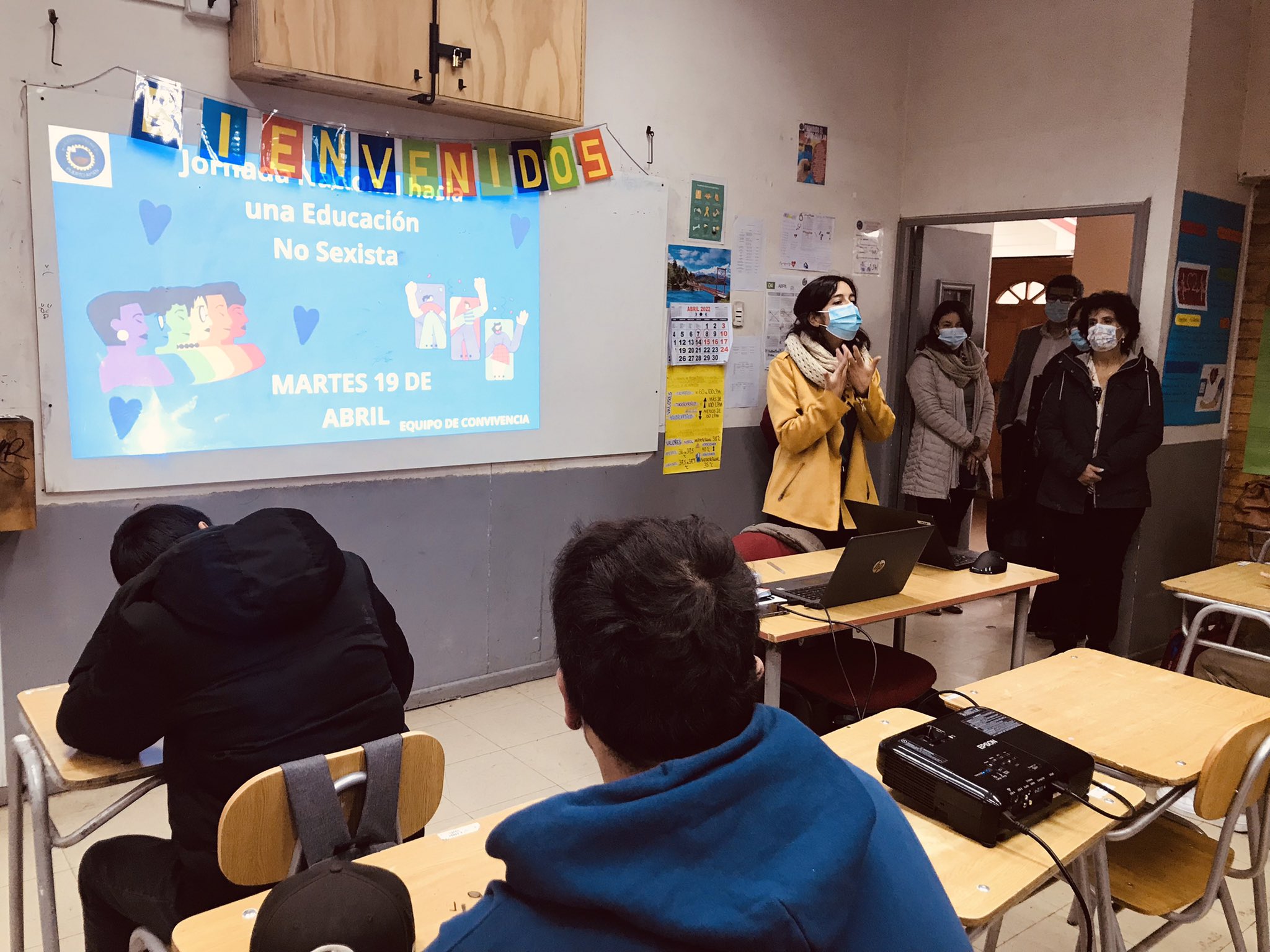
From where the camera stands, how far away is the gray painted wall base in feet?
8.61

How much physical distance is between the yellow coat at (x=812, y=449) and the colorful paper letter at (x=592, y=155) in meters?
1.00

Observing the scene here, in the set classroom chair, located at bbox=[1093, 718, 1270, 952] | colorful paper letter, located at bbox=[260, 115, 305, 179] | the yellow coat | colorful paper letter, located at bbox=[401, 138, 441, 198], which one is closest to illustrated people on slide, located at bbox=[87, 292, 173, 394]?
colorful paper letter, located at bbox=[260, 115, 305, 179]

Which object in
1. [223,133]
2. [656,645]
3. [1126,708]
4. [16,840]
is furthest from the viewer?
[223,133]

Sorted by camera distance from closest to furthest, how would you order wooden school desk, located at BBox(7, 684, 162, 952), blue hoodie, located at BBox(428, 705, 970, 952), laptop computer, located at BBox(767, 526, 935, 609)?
1. blue hoodie, located at BBox(428, 705, 970, 952)
2. wooden school desk, located at BBox(7, 684, 162, 952)
3. laptop computer, located at BBox(767, 526, 935, 609)

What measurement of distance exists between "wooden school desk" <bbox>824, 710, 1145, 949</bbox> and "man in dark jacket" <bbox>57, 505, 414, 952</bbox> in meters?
0.79

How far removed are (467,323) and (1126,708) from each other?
2.41 meters

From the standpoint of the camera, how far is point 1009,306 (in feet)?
25.2

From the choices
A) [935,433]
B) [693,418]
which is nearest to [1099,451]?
[935,433]

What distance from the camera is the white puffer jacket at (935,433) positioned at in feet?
14.6

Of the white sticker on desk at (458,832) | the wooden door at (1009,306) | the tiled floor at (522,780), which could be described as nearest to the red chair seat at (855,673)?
the tiled floor at (522,780)

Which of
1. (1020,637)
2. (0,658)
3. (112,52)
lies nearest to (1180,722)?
(1020,637)

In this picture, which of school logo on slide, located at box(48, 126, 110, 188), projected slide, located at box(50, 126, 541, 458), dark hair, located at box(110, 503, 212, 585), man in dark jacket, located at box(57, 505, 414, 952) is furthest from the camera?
projected slide, located at box(50, 126, 541, 458)

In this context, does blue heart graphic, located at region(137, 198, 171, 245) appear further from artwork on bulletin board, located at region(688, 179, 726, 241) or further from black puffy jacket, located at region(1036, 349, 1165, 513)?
black puffy jacket, located at region(1036, 349, 1165, 513)

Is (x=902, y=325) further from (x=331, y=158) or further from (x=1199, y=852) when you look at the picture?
(x=1199, y=852)
